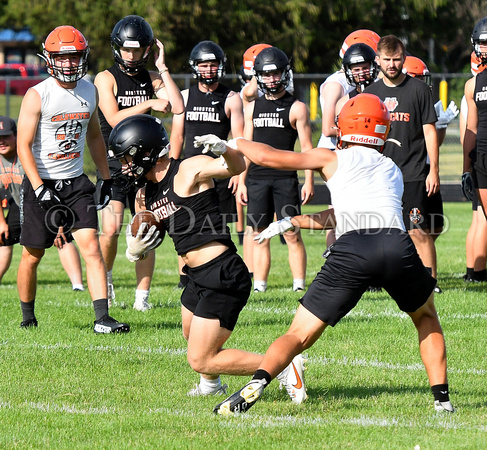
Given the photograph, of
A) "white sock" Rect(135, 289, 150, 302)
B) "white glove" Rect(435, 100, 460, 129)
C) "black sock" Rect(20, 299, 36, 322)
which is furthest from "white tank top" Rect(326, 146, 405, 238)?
"white glove" Rect(435, 100, 460, 129)

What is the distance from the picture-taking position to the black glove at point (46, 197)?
7.09 m

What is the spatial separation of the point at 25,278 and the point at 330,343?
8.81 feet

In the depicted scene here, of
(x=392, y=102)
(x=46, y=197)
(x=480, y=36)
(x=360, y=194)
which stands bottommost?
(x=46, y=197)

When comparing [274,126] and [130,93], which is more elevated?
[130,93]

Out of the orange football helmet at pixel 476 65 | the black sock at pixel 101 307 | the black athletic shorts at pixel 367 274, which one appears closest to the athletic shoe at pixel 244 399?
the black athletic shorts at pixel 367 274

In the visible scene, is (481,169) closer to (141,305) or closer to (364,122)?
(141,305)

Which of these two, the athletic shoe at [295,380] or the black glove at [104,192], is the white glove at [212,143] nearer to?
the athletic shoe at [295,380]

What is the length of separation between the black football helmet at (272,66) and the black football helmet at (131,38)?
1292 mm

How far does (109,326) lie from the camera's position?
7.26 meters

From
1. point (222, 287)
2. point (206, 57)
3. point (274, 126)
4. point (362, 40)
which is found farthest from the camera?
point (362, 40)

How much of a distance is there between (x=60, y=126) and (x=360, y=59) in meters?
3.29

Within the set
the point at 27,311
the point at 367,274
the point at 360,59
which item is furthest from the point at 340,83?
the point at 367,274

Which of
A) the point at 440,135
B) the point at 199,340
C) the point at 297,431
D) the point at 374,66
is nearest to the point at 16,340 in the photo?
the point at 199,340

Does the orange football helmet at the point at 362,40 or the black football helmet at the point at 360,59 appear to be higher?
the orange football helmet at the point at 362,40
